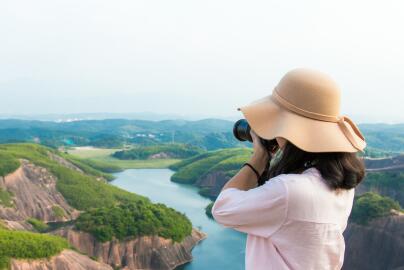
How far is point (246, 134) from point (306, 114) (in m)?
0.32

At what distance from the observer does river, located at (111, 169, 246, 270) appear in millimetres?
26422

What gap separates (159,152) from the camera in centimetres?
7400

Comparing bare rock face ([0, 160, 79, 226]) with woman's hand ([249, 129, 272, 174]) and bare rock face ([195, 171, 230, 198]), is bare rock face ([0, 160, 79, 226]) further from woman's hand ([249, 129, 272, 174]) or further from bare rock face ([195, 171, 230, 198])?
woman's hand ([249, 129, 272, 174])

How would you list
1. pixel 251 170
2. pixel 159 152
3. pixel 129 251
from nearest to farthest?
pixel 251 170 → pixel 129 251 → pixel 159 152

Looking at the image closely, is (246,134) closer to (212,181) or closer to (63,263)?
(63,263)

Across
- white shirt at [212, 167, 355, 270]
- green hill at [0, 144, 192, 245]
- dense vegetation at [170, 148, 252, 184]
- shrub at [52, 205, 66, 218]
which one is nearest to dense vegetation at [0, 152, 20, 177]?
green hill at [0, 144, 192, 245]

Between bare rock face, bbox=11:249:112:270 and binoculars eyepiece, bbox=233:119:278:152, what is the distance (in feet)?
60.3

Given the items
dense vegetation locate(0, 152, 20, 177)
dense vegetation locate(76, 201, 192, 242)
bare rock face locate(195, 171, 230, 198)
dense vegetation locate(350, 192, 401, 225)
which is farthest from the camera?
bare rock face locate(195, 171, 230, 198)

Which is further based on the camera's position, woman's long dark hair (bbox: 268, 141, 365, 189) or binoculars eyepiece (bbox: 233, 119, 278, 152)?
binoculars eyepiece (bbox: 233, 119, 278, 152)

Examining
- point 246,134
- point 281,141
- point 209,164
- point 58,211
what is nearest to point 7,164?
point 58,211

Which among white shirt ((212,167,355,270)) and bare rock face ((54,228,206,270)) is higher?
white shirt ((212,167,355,270))

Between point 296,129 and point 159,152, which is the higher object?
point 296,129

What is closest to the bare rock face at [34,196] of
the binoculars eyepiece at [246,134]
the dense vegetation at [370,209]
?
the dense vegetation at [370,209]

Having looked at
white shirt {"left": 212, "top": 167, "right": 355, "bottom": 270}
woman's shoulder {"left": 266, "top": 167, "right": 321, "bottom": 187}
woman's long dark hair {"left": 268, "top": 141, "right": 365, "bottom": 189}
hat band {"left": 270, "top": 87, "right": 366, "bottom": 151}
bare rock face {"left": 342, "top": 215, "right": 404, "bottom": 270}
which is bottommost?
bare rock face {"left": 342, "top": 215, "right": 404, "bottom": 270}
